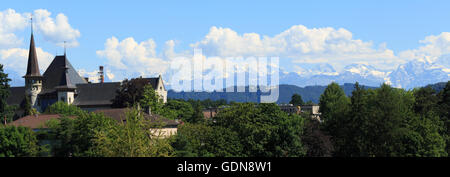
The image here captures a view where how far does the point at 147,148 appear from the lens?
166ft

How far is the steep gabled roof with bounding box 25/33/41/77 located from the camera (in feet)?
417

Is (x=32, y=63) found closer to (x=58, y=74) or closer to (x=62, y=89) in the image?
(x=58, y=74)

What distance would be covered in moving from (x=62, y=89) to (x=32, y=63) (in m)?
8.74

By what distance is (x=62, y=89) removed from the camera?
12888 centimetres

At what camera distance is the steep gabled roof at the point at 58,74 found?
435 feet

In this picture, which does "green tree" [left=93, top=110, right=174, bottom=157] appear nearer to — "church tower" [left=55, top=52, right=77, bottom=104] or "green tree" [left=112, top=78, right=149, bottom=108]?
"green tree" [left=112, top=78, right=149, bottom=108]

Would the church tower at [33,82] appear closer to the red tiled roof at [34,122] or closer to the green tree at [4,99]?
the green tree at [4,99]

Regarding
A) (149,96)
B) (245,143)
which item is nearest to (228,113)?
(245,143)

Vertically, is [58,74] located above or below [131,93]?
above

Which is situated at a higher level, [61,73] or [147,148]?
[61,73]

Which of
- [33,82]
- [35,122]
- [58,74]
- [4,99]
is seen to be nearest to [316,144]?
[35,122]

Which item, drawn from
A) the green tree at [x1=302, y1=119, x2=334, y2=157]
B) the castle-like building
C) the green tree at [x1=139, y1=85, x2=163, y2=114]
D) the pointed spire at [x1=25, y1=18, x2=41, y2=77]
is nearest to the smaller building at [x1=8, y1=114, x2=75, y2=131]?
the green tree at [x1=139, y1=85, x2=163, y2=114]
